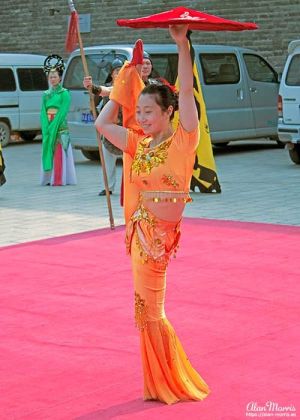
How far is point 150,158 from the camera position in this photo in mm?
4992

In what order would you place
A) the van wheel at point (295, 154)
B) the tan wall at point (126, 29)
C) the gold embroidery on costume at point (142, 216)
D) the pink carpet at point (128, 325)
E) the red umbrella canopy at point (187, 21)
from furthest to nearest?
the tan wall at point (126, 29), the van wheel at point (295, 154), the pink carpet at point (128, 325), the gold embroidery on costume at point (142, 216), the red umbrella canopy at point (187, 21)

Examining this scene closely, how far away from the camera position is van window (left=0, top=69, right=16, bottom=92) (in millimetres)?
21766

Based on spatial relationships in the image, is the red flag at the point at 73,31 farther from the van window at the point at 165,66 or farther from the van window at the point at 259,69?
the van window at the point at 259,69

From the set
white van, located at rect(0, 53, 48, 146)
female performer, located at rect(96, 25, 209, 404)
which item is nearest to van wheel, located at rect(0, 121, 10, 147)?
white van, located at rect(0, 53, 48, 146)

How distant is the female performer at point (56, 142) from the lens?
14.9 meters

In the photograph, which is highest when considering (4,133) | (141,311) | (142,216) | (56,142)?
(142,216)

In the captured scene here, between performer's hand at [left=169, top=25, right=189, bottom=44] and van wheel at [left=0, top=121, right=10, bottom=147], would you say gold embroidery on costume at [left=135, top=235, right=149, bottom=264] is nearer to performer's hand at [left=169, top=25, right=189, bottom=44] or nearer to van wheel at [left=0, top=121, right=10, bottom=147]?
performer's hand at [left=169, top=25, right=189, bottom=44]

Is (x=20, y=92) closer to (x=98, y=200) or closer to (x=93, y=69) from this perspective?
(x=93, y=69)

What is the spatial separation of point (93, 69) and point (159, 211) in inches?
507

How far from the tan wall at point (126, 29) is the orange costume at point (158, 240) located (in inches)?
685

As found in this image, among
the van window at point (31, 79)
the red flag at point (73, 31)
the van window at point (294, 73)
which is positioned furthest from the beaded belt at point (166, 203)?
the van window at point (31, 79)

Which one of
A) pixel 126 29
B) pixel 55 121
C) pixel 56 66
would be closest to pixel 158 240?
pixel 55 121

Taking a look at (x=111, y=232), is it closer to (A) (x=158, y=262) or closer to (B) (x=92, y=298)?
(B) (x=92, y=298)

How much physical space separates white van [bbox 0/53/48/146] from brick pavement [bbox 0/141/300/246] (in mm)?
3374
